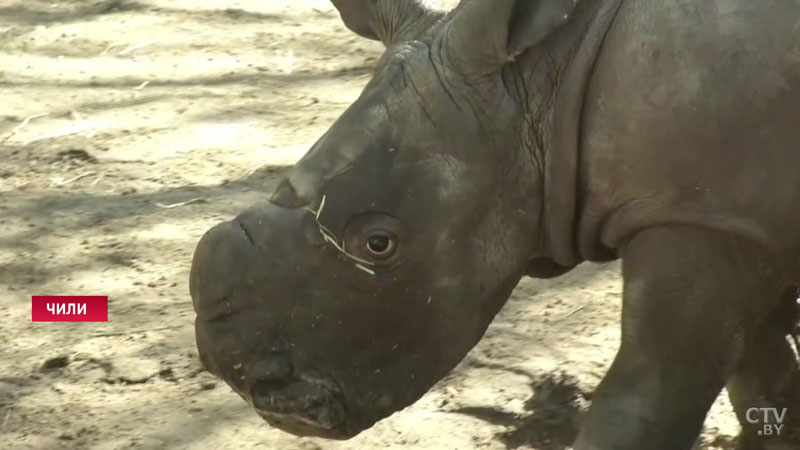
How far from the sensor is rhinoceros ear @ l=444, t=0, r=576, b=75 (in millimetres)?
3383

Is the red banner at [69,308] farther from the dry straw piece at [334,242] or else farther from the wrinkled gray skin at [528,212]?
the dry straw piece at [334,242]

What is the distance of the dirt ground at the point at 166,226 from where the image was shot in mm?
4543

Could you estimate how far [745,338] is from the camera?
3363mm

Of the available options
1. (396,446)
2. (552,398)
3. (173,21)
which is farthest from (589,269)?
(173,21)

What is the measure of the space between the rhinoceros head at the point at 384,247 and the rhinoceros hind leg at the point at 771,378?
2.78 ft

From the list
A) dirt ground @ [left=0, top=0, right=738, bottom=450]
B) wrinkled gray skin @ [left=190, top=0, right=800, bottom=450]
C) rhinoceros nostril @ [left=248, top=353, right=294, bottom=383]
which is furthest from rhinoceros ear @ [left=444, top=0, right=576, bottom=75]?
dirt ground @ [left=0, top=0, right=738, bottom=450]

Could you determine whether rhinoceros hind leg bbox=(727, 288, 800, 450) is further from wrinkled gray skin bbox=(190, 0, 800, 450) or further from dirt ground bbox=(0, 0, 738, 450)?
wrinkled gray skin bbox=(190, 0, 800, 450)

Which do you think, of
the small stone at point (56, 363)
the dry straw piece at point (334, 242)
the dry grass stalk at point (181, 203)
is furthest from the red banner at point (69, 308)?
the dry straw piece at point (334, 242)

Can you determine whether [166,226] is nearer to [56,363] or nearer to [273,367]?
[56,363]

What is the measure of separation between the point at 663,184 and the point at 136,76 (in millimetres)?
4498

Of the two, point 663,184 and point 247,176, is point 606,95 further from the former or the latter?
point 247,176

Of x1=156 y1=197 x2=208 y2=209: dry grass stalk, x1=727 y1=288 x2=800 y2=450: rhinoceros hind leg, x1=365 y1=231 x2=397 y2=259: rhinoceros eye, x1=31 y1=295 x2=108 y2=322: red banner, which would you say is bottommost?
x1=727 y1=288 x2=800 y2=450: rhinoceros hind leg

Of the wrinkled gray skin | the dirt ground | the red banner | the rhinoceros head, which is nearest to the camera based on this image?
the wrinkled gray skin

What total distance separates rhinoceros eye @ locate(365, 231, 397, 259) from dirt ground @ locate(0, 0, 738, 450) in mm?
1005
